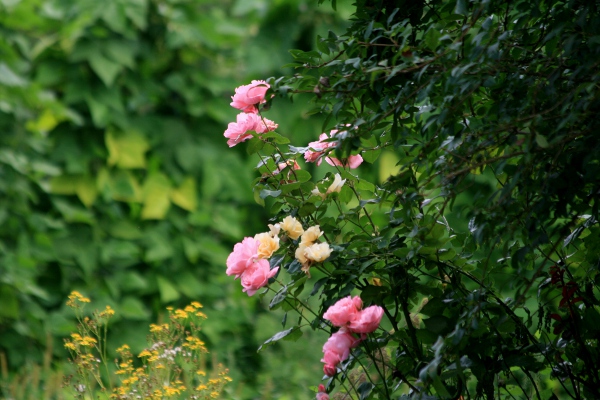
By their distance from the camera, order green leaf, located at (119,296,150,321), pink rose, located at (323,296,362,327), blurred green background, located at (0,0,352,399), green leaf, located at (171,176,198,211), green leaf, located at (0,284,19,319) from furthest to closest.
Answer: green leaf, located at (171,176,198,211), green leaf, located at (119,296,150,321), blurred green background, located at (0,0,352,399), green leaf, located at (0,284,19,319), pink rose, located at (323,296,362,327)

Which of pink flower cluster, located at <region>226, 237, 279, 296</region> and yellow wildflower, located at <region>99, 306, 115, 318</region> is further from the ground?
yellow wildflower, located at <region>99, 306, 115, 318</region>

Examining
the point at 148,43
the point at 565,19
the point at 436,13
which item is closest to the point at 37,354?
the point at 148,43

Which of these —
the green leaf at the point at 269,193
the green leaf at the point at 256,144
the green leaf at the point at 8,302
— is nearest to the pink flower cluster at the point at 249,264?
the green leaf at the point at 269,193

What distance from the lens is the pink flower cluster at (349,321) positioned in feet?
4.77

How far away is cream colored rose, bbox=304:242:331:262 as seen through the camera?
1485 millimetres

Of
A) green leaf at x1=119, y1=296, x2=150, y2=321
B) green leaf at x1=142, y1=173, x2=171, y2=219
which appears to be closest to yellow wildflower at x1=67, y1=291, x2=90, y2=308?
green leaf at x1=119, y1=296, x2=150, y2=321

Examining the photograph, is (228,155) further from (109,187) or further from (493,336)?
(493,336)

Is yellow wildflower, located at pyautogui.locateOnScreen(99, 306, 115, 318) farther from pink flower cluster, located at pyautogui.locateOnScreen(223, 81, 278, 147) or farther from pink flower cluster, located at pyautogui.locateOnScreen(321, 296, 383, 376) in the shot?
pink flower cluster, located at pyautogui.locateOnScreen(321, 296, 383, 376)

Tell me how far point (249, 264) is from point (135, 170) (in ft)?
8.30

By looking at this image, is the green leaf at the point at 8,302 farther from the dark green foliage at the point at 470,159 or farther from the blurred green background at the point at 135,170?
the dark green foliage at the point at 470,159

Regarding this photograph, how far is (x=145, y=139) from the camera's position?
4016mm

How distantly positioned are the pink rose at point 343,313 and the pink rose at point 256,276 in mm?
181

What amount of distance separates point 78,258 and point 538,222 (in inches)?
112

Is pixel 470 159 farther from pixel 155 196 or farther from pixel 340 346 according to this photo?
pixel 155 196
